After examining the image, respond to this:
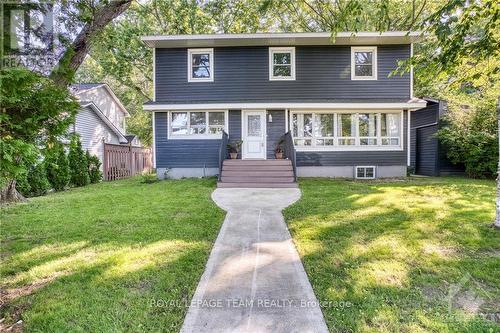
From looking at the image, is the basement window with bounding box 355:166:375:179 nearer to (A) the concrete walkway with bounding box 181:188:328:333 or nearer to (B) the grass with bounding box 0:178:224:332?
(B) the grass with bounding box 0:178:224:332

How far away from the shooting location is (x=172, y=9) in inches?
741

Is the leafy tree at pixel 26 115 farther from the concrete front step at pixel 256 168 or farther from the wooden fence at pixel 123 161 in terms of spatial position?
the wooden fence at pixel 123 161

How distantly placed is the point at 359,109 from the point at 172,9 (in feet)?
46.2

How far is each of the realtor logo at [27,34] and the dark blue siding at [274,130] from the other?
838 centimetres

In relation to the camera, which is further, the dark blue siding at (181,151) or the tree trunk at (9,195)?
the dark blue siding at (181,151)

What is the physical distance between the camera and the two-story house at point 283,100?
1193 centimetres

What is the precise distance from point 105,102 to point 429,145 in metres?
21.0

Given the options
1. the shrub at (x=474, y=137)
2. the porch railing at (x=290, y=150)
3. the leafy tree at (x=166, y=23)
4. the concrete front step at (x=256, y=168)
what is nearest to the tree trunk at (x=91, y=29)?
the concrete front step at (x=256, y=168)

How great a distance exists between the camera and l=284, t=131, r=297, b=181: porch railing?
9772mm

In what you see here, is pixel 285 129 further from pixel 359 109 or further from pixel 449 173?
pixel 449 173

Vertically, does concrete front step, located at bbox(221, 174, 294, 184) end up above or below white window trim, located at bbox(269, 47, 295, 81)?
below

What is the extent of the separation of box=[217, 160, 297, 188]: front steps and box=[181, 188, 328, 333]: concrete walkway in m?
4.17

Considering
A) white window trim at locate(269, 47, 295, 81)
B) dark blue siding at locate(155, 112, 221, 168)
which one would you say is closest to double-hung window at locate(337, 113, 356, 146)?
white window trim at locate(269, 47, 295, 81)

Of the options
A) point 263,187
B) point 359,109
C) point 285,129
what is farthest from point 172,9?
point 263,187
